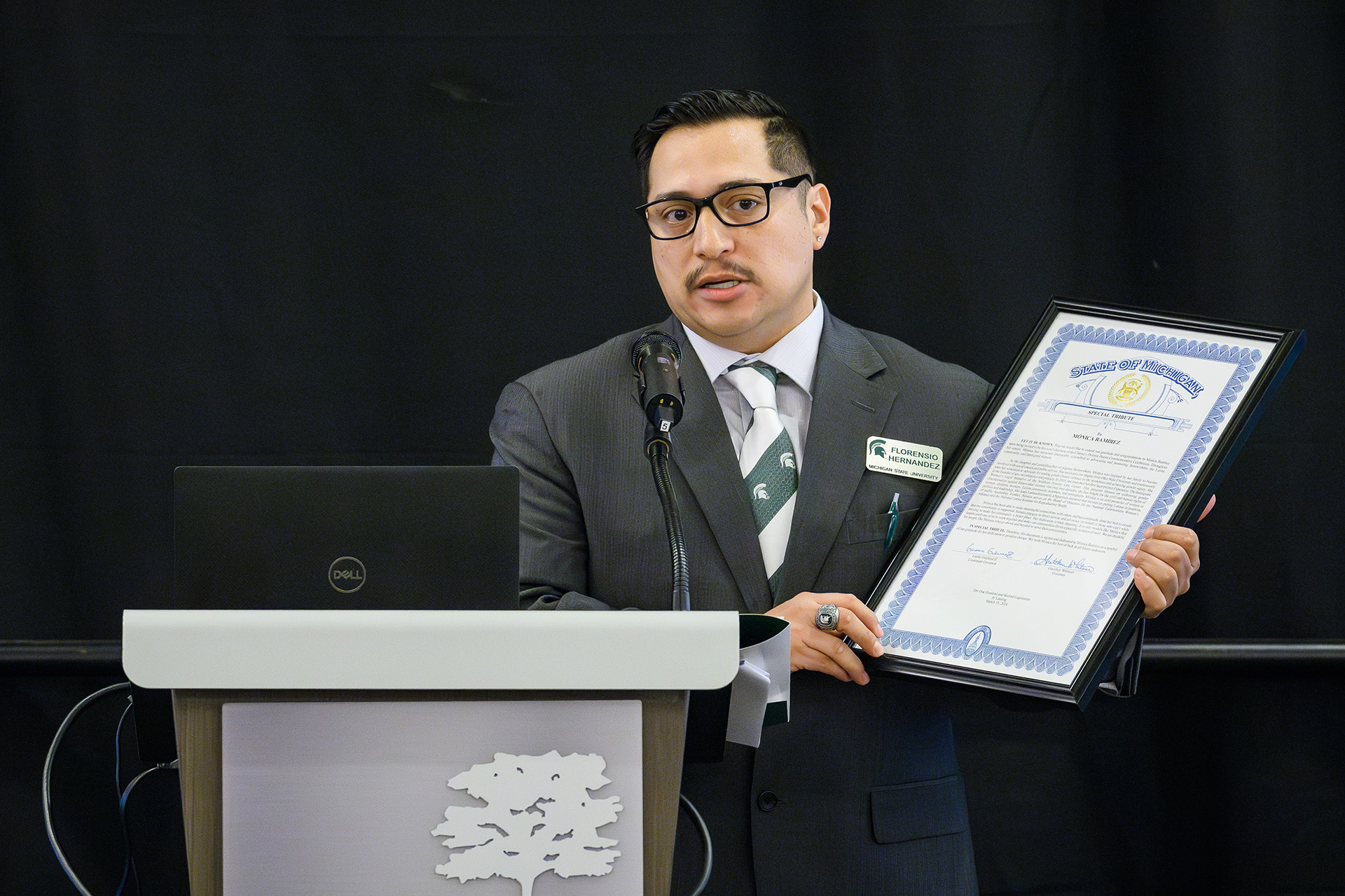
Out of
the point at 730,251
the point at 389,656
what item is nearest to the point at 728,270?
the point at 730,251

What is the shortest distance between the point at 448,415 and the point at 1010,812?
131cm

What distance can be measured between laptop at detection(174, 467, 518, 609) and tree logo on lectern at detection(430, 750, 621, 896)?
201mm

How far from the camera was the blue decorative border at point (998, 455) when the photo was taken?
5.22 ft

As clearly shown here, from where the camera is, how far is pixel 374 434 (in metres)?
2.37

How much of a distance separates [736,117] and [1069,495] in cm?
82

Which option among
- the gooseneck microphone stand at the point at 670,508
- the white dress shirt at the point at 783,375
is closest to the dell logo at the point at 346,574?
the gooseneck microphone stand at the point at 670,508

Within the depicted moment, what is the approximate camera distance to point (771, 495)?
1.86 metres

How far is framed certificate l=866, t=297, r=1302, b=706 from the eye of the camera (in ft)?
5.25

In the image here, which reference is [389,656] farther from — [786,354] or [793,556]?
[786,354]

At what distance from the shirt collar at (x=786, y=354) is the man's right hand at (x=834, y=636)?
0.48m

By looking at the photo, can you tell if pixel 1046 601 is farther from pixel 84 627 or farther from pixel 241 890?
pixel 84 627

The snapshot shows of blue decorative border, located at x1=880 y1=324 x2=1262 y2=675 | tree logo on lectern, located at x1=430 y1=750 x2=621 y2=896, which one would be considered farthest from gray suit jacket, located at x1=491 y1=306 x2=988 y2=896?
tree logo on lectern, located at x1=430 y1=750 x2=621 y2=896

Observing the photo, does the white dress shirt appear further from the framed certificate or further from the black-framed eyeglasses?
the framed certificate
